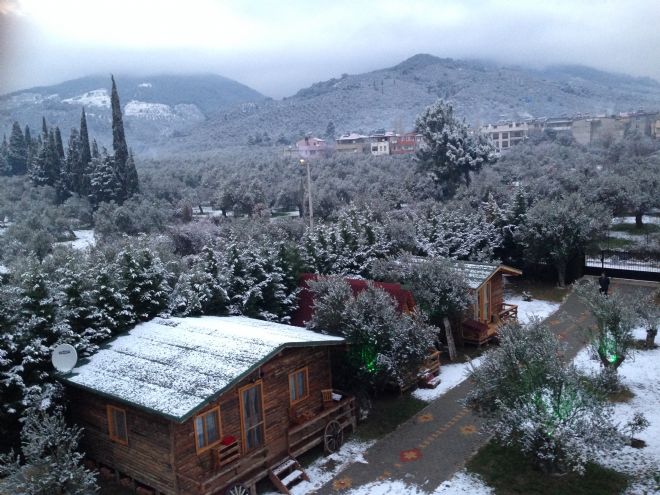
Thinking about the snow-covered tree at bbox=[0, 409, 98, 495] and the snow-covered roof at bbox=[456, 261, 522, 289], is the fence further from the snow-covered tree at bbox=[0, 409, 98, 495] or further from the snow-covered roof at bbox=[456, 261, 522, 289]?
the snow-covered tree at bbox=[0, 409, 98, 495]

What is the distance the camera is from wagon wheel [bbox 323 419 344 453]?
17.4 m

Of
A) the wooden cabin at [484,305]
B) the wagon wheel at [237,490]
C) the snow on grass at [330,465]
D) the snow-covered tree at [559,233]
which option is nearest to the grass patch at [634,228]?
the snow-covered tree at [559,233]

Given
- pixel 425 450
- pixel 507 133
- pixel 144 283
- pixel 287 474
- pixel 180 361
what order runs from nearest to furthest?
1. pixel 180 361
2. pixel 287 474
3. pixel 425 450
4. pixel 144 283
5. pixel 507 133

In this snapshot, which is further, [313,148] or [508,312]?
[313,148]

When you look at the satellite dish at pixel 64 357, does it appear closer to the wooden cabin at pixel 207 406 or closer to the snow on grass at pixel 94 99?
the wooden cabin at pixel 207 406

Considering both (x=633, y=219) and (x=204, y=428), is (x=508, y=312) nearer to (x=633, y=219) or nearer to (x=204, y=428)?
(x=204, y=428)

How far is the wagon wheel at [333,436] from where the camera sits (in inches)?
684

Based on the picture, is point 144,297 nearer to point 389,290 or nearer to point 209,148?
point 389,290

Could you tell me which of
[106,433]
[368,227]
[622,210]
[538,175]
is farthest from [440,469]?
[538,175]

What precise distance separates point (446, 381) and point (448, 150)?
126ft

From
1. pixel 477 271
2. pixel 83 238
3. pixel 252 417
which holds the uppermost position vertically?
pixel 477 271

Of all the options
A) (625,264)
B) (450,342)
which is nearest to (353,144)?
(625,264)

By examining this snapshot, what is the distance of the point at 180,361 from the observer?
15.7 metres

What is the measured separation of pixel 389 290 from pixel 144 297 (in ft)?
32.3
